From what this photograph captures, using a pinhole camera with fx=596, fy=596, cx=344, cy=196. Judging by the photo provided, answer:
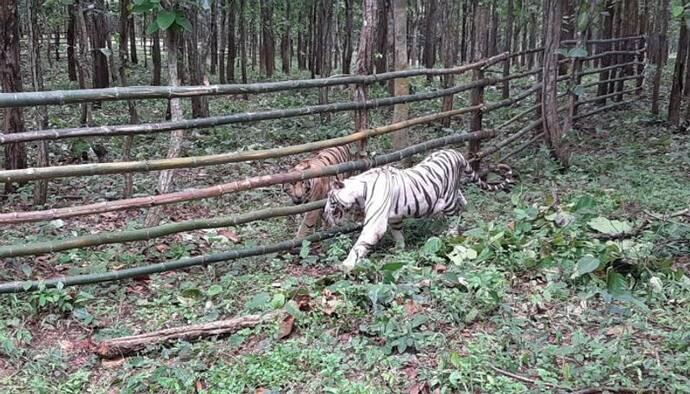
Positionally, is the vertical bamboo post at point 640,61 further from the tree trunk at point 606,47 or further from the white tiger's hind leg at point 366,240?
the white tiger's hind leg at point 366,240

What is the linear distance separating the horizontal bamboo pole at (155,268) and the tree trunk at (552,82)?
3.23 meters

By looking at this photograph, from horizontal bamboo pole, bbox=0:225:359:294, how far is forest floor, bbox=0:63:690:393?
90 mm

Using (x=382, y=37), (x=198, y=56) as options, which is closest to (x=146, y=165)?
(x=198, y=56)

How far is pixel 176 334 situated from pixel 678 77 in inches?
331

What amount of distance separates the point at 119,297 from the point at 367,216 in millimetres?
1892

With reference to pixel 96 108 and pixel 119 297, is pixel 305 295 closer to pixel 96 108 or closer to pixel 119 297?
pixel 119 297

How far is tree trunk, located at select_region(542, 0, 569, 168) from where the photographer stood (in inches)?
263

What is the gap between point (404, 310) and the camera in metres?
3.44

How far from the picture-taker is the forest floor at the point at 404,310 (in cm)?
295

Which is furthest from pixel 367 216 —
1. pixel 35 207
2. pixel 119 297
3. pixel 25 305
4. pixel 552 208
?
pixel 35 207

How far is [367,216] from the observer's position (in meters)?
4.66

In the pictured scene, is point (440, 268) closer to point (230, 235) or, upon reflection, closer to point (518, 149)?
point (230, 235)

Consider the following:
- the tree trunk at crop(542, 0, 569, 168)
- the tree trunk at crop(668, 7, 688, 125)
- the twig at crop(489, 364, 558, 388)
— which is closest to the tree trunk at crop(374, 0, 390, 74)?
the tree trunk at crop(668, 7, 688, 125)

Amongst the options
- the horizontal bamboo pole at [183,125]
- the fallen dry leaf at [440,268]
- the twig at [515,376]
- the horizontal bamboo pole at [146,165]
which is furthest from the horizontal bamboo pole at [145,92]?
the twig at [515,376]
